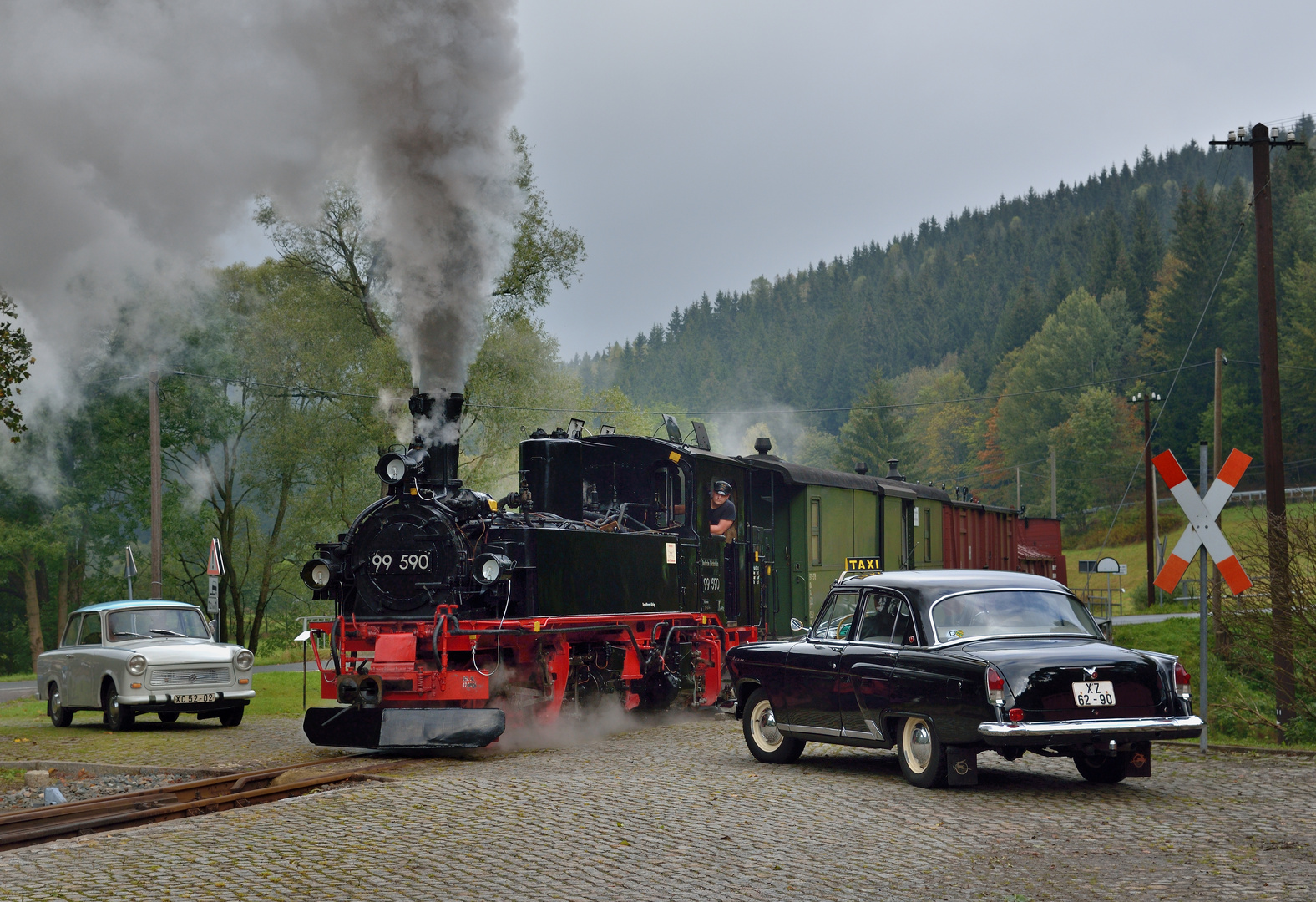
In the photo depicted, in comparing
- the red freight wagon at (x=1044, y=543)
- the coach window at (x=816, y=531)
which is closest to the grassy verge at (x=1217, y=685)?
the red freight wagon at (x=1044, y=543)

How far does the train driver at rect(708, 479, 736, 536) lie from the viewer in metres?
16.3

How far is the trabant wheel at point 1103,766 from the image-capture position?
30.7 feet

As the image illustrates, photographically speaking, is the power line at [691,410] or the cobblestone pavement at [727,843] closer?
the cobblestone pavement at [727,843]

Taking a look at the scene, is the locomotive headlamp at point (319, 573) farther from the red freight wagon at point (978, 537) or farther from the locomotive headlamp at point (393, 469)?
the red freight wagon at point (978, 537)

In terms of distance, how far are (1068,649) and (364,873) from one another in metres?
4.93

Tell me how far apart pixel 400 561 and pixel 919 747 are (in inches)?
218

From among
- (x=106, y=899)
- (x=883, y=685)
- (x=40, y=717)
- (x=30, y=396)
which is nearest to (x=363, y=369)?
(x=30, y=396)

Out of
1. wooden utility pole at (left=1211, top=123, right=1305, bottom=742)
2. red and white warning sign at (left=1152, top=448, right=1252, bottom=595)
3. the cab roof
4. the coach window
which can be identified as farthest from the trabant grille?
wooden utility pole at (left=1211, top=123, right=1305, bottom=742)

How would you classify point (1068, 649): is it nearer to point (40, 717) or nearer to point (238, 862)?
point (238, 862)

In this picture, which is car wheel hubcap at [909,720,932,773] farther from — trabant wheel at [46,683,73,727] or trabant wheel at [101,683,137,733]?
trabant wheel at [46,683,73,727]

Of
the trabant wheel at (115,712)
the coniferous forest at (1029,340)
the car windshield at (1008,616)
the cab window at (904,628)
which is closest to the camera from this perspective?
the car windshield at (1008,616)

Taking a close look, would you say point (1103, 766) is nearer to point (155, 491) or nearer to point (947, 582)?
point (947, 582)

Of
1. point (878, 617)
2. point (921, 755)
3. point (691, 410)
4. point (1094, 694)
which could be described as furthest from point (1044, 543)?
point (691, 410)

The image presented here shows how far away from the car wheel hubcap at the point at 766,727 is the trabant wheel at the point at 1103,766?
2.50m
